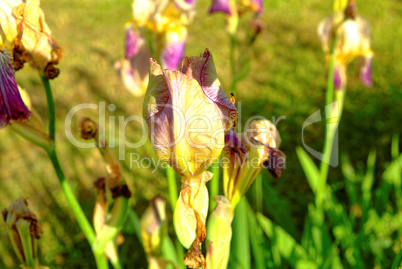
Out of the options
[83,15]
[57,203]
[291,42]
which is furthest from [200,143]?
[83,15]

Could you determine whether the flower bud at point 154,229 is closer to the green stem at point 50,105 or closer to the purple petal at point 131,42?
the green stem at point 50,105

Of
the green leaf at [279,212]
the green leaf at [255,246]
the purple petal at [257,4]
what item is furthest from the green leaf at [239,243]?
the purple petal at [257,4]

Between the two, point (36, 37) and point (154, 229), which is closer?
point (36, 37)

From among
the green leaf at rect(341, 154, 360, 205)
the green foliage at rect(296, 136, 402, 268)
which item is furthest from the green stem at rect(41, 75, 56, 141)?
the green leaf at rect(341, 154, 360, 205)

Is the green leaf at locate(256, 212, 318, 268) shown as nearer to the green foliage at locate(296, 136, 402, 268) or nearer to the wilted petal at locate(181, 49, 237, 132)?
the green foliage at locate(296, 136, 402, 268)

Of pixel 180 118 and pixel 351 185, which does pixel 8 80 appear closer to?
pixel 180 118

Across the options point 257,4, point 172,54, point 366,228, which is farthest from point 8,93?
point 366,228
